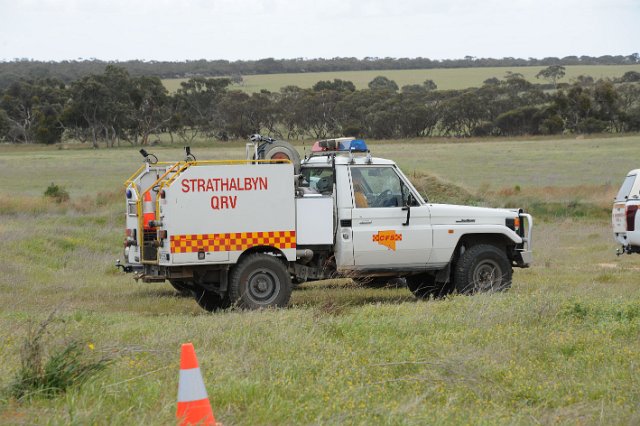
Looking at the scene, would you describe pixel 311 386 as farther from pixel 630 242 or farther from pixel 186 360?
pixel 630 242

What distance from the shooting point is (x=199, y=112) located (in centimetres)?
7400

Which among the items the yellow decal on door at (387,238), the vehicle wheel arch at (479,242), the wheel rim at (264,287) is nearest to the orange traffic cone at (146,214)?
the wheel rim at (264,287)

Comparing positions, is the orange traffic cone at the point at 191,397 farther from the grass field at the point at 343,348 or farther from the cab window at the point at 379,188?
Answer: the cab window at the point at 379,188

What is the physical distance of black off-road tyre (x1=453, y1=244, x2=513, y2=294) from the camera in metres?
12.6

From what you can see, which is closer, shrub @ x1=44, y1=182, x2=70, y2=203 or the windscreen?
the windscreen

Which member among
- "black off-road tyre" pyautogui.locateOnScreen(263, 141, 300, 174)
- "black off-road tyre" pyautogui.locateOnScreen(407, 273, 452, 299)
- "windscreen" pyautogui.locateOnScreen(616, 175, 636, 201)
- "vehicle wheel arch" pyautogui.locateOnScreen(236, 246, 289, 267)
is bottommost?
"black off-road tyre" pyautogui.locateOnScreen(407, 273, 452, 299)

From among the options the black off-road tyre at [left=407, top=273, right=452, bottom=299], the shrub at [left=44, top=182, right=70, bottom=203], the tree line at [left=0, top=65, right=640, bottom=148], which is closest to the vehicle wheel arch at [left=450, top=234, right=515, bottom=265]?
the black off-road tyre at [left=407, top=273, right=452, bottom=299]

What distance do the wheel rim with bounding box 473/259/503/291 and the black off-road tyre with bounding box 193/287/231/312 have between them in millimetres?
3367

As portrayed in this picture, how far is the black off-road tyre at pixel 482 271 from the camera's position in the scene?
12633 millimetres

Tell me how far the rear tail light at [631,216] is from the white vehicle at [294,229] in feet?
7.65

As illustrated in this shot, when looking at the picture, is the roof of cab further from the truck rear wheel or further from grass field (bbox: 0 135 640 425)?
grass field (bbox: 0 135 640 425)

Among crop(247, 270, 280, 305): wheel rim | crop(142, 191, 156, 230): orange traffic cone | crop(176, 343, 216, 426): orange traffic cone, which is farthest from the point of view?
crop(247, 270, 280, 305): wheel rim

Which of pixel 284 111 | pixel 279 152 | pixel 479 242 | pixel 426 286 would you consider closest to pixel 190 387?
pixel 279 152

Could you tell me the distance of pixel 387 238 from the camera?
12211 mm
